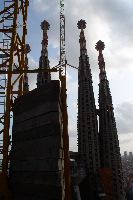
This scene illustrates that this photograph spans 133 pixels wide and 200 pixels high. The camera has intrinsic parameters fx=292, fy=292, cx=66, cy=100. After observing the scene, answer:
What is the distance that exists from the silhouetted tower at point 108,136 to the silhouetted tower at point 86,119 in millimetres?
4862

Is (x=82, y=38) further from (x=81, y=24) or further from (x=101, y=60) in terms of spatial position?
(x=101, y=60)

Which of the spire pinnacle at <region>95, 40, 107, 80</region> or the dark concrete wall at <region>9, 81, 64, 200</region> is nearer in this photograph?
the dark concrete wall at <region>9, 81, 64, 200</region>

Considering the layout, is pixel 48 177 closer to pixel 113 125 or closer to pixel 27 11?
pixel 27 11

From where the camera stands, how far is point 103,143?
107 m

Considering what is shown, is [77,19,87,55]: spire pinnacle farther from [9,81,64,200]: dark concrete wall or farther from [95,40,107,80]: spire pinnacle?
[9,81,64,200]: dark concrete wall

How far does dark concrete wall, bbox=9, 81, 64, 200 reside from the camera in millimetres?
16203

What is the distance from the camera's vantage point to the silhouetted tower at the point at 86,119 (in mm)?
98812

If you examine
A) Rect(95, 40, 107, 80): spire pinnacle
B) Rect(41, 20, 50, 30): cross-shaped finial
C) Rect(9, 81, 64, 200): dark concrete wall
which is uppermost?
Rect(41, 20, 50, 30): cross-shaped finial

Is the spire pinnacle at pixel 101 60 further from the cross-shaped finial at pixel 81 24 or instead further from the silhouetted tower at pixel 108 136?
the cross-shaped finial at pixel 81 24

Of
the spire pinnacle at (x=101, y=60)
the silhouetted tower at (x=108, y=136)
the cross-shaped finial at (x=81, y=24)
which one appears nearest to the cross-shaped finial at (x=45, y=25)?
the cross-shaped finial at (x=81, y=24)

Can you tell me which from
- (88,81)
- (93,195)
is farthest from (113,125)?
(93,195)

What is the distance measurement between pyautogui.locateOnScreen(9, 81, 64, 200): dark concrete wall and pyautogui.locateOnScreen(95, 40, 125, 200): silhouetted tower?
85.9 m

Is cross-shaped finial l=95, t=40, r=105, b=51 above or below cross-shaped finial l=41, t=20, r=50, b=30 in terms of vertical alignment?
below

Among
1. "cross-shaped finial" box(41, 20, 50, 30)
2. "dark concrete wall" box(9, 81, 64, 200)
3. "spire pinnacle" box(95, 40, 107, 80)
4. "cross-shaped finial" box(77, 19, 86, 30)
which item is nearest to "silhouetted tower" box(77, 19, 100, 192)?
"cross-shaped finial" box(77, 19, 86, 30)
